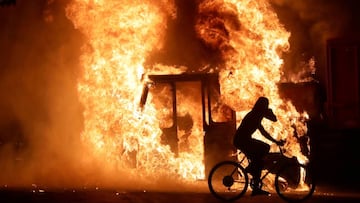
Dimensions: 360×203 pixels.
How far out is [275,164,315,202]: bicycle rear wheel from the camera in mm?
11898

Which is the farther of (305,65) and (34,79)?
(34,79)

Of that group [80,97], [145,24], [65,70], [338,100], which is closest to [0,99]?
[65,70]

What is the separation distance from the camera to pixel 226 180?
12.3m

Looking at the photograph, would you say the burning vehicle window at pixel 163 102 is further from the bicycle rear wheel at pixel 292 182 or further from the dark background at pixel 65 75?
the bicycle rear wheel at pixel 292 182

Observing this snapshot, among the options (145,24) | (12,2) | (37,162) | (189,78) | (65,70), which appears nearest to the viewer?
(189,78)

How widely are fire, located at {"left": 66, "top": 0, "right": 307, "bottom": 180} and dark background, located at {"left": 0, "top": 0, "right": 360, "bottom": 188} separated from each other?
83cm

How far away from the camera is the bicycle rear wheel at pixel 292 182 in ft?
39.0

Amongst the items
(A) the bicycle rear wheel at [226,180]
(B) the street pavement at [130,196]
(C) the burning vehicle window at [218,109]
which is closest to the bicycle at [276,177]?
(A) the bicycle rear wheel at [226,180]

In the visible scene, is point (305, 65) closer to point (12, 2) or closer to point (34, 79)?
point (34, 79)

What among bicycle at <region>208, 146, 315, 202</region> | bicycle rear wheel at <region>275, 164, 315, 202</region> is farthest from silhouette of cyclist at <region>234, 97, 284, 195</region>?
bicycle rear wheel at <region>275, 164, 315, 202</region>

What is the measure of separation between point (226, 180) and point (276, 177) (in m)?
1.04

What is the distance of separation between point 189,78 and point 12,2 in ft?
27.4

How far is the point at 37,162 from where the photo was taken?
1780 cm

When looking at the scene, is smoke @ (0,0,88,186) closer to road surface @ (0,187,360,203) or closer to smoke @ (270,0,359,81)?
road surface @ (0,187,360,203)
